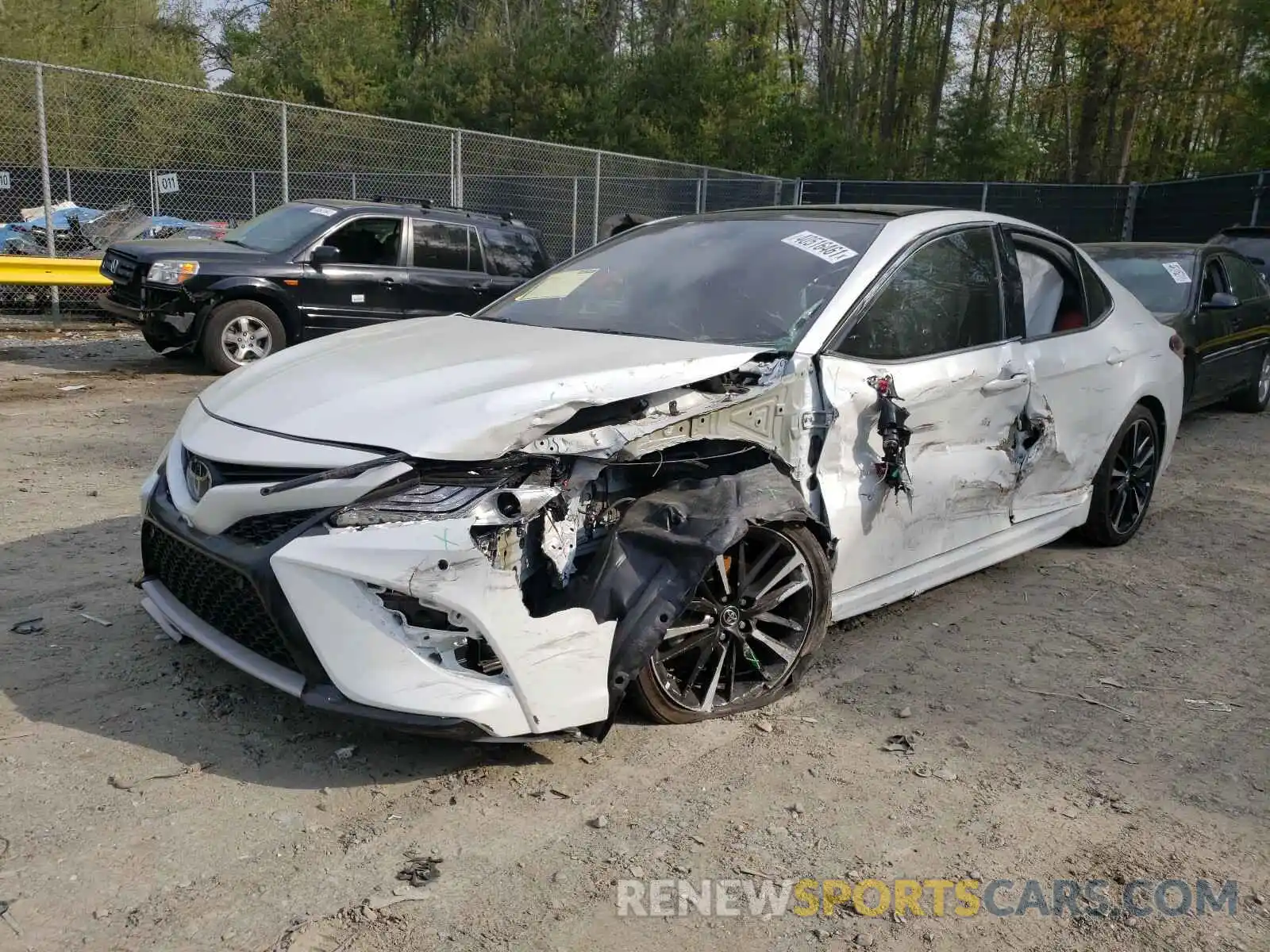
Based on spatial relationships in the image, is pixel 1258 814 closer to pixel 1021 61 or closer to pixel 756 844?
pixel 756 844

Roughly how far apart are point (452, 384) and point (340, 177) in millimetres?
15091

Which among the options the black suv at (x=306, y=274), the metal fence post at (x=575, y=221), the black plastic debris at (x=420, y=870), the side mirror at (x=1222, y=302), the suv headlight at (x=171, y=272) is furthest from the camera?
the metal fence post at (x=575, y=221)

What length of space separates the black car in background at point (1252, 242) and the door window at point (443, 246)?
832cm

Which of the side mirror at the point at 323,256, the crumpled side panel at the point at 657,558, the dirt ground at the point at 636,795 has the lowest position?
the dirt ground at the point at 636,795

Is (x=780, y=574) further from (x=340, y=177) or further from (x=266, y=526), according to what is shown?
(x=340, y=177)

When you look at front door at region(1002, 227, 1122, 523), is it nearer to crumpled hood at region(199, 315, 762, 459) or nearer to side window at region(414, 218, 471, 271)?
crumpled hood at region(199, 315, 762, 459)

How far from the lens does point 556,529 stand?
9.30 feet

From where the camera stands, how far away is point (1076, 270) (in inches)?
199

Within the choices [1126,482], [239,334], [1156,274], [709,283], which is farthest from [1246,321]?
[239,334]

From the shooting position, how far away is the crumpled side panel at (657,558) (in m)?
2.89

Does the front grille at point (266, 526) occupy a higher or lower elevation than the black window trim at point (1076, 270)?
lower

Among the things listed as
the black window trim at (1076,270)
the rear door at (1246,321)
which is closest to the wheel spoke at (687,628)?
the black window trim at (1076,270)

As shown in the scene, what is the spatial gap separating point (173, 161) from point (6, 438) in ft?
38.8

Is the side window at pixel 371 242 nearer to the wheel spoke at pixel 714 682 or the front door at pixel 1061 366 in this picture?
the front door at pixel 1061 366
